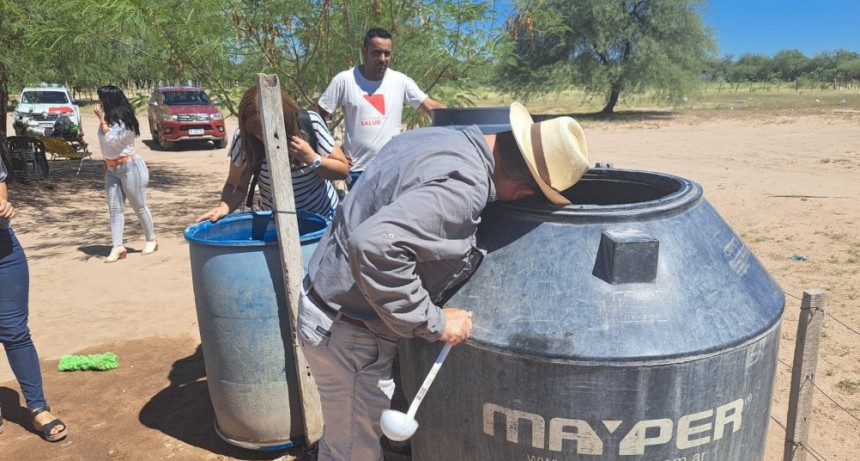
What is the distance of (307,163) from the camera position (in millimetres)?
3281

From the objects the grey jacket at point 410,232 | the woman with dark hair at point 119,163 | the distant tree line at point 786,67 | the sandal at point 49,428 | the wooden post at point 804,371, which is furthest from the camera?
the distant tree line at point 786,67

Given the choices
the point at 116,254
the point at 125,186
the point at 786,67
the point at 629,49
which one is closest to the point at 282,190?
the point at 125,186

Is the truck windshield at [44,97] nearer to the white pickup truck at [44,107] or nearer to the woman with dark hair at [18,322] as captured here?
the white pickup truck at [44,107]

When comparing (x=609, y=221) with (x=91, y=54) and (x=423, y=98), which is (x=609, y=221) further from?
(x=91, y=54)

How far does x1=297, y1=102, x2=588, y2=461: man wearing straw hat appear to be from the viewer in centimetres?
175

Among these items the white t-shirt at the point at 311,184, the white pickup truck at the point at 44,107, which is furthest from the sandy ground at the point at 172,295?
the white pickup truck at the point at 44,107

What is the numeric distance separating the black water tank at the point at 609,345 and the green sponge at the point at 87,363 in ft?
10.7

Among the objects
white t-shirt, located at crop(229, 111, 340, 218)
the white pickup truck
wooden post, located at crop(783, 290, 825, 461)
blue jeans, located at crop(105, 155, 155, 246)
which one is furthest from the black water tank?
the white pickup truck

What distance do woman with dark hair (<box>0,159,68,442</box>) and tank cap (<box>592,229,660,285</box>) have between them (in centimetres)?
286

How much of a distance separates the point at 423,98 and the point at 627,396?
10.7 feet

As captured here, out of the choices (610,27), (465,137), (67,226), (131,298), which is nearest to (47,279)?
(131,298)

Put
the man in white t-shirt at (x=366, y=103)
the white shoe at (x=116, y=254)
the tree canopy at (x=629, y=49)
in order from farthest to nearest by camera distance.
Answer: the tree canopy at (x=629, y=49) < the white shoe at (x=116, y=254) < the man in white t-shirt at (x=366, y=103)

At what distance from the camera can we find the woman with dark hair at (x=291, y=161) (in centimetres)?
321

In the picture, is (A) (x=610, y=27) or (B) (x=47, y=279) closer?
(B) (x=47, y=279)
